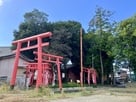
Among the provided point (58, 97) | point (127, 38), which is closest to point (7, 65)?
point (127, 38)

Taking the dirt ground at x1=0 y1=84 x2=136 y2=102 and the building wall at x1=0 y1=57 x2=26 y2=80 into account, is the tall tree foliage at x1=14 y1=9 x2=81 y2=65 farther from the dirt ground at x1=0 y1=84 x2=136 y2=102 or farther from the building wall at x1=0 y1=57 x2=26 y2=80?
the dirt ground at x1=0 y1=84 x2=136 y2=102

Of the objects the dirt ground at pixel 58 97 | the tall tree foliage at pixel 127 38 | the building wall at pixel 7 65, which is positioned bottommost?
the dirt ground at pixel 58 97

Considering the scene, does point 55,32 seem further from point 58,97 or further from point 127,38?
point 58,97

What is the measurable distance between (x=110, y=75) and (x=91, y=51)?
7112 millimetres

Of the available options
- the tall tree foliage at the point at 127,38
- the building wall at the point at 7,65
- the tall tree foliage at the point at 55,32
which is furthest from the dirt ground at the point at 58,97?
the tall tree foliage at the point at 55,32

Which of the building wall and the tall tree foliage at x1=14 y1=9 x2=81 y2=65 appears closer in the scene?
the building wall

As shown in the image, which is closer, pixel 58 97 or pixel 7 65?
pixel 58 97

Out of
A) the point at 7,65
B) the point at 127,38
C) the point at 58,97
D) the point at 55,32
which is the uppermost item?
the point at 55,32

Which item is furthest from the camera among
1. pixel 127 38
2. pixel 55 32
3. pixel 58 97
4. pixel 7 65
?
pixel 55 32

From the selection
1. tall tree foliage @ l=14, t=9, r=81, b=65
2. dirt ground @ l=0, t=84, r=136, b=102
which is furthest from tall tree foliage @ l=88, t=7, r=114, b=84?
dirt ground @ l=0, t=84, r=136, b=102

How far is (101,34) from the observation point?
4469 centimetres

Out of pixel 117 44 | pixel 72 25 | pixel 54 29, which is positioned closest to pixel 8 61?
pixel 54 29

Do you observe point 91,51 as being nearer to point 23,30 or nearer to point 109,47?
point 109,47

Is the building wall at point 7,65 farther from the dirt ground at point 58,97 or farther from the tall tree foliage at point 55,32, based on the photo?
the dirt ground at point 58,97
